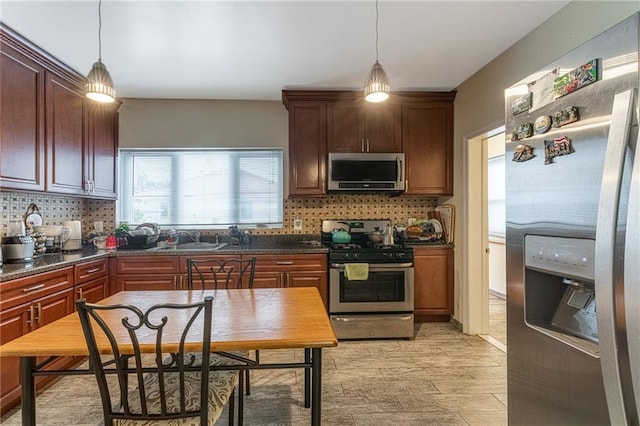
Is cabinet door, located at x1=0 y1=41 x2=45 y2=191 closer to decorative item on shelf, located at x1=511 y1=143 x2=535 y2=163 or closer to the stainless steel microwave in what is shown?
the stainless steel microwave

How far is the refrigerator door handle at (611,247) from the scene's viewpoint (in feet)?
2.79

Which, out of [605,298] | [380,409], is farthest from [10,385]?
[605,298]

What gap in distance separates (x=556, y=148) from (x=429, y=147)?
257 centimetres

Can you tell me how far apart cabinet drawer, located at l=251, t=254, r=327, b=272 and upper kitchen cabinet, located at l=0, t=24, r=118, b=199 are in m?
1.78

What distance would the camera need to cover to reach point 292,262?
3.18m

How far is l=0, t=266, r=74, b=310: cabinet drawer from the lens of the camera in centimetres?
193

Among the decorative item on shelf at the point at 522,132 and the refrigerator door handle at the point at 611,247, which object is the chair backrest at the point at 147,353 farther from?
the decorative item on shelf at the point at 522,132

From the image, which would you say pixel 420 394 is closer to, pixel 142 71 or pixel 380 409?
pixel 380 409

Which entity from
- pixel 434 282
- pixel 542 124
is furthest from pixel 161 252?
pixel 542 124

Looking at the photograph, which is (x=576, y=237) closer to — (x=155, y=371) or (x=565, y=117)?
(x=565, y=117)

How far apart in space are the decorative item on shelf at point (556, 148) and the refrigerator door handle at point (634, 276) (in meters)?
0.24

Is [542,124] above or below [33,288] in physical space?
above

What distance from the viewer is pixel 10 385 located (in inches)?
77.8

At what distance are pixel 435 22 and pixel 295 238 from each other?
2.47 meters
